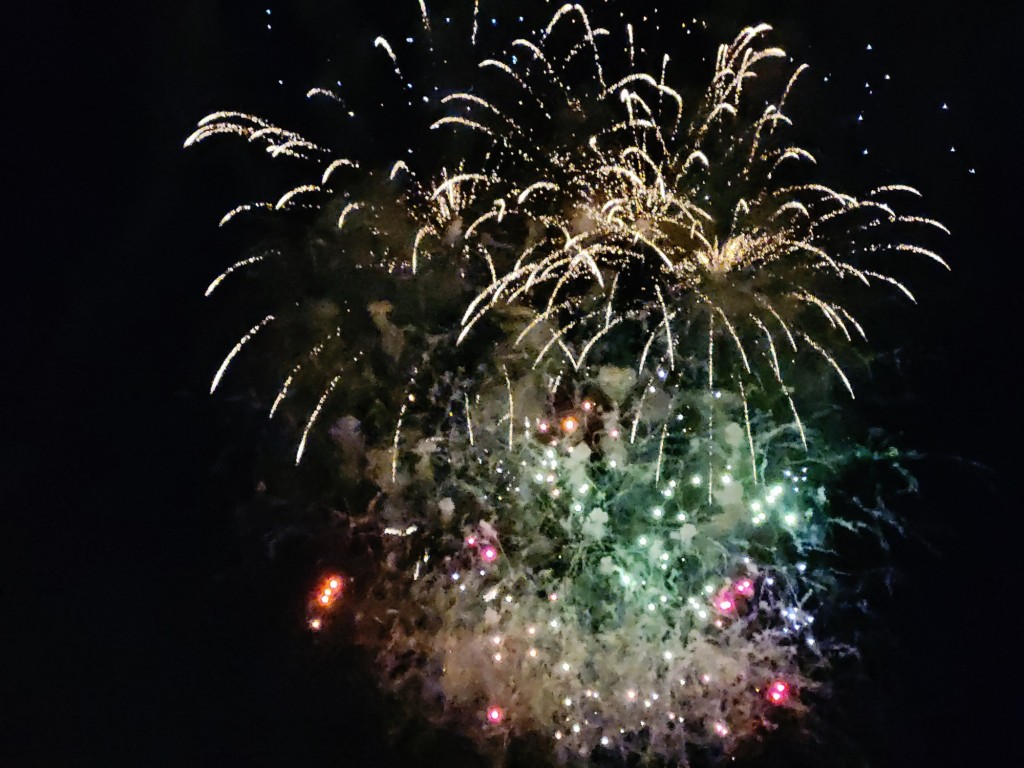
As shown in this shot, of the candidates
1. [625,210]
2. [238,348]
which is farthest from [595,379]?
[238,348]

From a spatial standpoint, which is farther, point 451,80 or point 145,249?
point 145,249

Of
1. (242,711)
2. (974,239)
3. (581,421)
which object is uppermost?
(974,239)

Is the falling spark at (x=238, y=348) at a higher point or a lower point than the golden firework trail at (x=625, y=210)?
lower

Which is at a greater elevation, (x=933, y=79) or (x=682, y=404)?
(x=933, y=79)

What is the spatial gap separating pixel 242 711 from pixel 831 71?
2493mm

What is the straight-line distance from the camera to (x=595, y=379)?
2168mm

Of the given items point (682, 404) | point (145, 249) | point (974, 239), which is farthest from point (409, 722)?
point (974, 239)

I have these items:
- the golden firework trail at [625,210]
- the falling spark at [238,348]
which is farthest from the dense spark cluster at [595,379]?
the falling spark at [238,348]

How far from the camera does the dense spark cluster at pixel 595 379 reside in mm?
2127

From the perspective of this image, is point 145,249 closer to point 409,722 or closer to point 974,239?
point 409,722

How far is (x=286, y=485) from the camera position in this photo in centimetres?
227

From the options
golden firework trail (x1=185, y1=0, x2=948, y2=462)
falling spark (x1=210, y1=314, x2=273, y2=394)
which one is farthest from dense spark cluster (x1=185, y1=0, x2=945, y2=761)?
falling spark (x1=210, y1=314, x2=273, y2=394)

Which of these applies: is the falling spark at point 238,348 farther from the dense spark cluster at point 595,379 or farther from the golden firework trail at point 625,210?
the golden firework trail at point 625,210

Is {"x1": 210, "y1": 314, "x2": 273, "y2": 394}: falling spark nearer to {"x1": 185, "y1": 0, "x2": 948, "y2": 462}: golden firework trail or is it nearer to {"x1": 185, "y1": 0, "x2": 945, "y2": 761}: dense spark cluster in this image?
{"x1": 185, "y1": 0, "x2": 945, "y2": 761}: dense spark cluster
